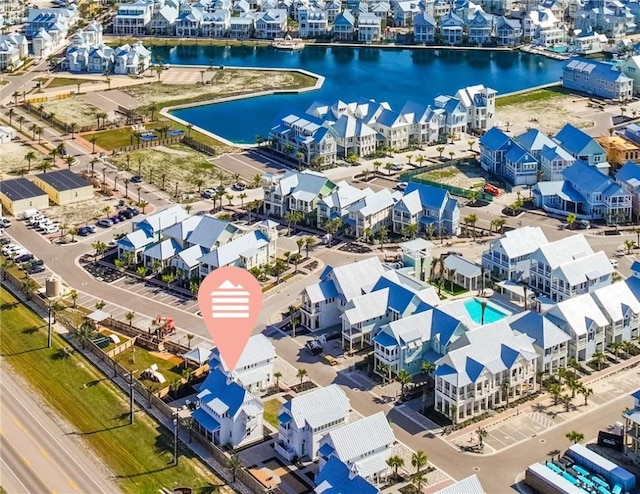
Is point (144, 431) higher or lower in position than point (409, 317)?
lower

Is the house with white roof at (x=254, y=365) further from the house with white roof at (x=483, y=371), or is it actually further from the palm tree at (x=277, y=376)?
the house with white roof at (x=483, y=371)

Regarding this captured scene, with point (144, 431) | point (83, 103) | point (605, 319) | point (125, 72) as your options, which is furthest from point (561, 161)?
point (125, 72)

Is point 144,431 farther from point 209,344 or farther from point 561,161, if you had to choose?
point 561,161

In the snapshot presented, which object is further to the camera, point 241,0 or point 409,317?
point 241,0

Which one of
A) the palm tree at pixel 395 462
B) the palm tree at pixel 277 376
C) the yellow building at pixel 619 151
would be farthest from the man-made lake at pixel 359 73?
the palm tree at pixel 395 462

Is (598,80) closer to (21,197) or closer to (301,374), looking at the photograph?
(21,197)

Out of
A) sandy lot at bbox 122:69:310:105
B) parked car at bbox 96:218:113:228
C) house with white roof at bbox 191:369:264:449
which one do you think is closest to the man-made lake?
sandy lot at bbox 122:69:310:105
